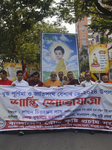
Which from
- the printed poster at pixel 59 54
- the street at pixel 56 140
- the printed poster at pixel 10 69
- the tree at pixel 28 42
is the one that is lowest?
the street at pixel 56 140

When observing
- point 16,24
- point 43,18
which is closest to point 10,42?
point 16,24

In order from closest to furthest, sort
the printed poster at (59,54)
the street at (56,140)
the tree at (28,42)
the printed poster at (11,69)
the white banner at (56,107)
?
the street at (56,140)
the white banner at (56,107)
the printed poster at (59,54)
the printed poster at (11,69)
the tree at (28,42)

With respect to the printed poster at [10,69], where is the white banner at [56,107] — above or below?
below

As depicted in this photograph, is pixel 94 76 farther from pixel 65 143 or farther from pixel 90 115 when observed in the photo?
pixel 65 143

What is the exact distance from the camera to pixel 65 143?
14.1 ft

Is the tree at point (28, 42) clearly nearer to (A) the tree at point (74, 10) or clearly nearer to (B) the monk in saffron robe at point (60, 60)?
(A) the tree at point (74, 10)

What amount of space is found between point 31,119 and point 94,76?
592cm

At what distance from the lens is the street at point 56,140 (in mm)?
4094

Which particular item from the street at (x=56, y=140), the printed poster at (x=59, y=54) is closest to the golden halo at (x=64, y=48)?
the printed poster at (x=59, y=54)

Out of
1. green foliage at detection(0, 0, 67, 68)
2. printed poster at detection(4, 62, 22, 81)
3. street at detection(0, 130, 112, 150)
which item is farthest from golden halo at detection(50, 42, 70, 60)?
printed poster at detection(4, 62, 22, 81)

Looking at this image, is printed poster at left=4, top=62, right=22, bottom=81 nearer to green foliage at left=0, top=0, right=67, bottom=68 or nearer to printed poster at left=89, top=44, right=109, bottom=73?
green foliage at left=0, top=0, right=67, bottom=68

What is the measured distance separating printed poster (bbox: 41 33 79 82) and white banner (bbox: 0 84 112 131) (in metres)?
2.41

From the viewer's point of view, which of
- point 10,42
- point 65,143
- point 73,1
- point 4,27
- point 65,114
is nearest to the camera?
point 65,143

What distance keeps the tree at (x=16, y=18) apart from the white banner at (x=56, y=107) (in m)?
5.71
